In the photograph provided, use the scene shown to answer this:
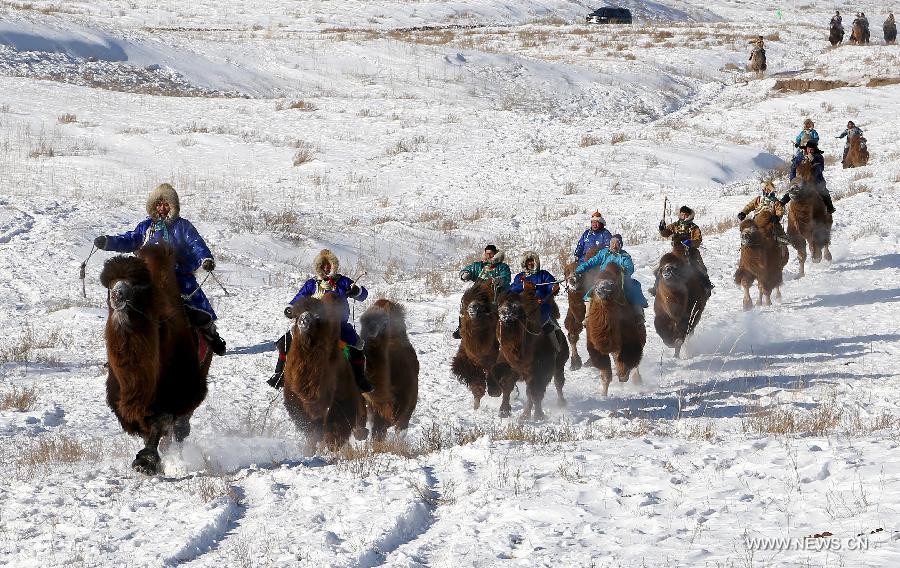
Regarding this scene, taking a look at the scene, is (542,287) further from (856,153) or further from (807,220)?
(856,153)

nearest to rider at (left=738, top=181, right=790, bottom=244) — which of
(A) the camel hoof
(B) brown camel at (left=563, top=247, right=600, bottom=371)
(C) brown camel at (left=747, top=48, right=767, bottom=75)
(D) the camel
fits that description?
(B) brown camel at (left=563, top=247, right=600, bottom=371)

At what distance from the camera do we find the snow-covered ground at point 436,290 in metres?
5.64

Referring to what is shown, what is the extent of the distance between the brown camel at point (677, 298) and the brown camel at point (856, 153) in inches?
653

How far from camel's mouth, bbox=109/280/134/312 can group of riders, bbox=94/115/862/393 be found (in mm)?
959

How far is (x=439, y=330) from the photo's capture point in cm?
1444

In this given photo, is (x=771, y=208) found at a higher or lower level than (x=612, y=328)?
higher

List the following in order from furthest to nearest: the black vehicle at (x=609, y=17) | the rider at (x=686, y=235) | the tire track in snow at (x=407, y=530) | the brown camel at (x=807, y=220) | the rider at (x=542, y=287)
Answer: the black vehicle at (x=609, y=17), the brown camel at (x=807, y=220), the rider at (x=686, y=235), the rider at (x=542, y=287), the tire track in snow at (x=407, y=530)

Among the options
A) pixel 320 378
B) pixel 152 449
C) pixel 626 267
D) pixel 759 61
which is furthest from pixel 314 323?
pixel 759 61

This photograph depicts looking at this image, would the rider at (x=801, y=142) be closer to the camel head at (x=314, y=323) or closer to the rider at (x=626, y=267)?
the rider at (x=626, y=267)

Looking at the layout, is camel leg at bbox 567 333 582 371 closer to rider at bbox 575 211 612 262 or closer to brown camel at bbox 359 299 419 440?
rider at bbox 575 211 612 262

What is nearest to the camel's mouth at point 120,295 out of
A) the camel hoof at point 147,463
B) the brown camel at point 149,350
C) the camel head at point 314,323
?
the brown camel at point 149,350

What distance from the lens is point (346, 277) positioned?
955 centimetres

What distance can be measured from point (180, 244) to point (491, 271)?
12.2 feet

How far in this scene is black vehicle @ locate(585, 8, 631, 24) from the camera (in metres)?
71.0
